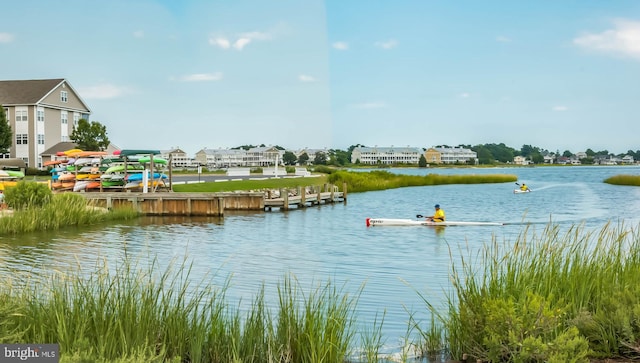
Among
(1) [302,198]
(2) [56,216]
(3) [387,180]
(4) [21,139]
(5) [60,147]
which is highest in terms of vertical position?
(4) [21,139]

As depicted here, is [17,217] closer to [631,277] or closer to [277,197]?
[277,197]

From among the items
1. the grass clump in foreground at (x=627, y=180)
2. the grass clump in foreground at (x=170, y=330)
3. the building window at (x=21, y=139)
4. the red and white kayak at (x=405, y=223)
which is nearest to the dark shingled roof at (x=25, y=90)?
the building window at (x=21, y=139)

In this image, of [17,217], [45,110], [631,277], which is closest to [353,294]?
[631,277]

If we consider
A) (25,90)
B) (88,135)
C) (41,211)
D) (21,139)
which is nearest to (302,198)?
(41,211)

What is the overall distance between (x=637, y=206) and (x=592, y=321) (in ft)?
139

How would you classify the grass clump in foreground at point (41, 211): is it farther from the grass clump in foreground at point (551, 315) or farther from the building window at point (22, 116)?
the building window at point (22, 116)

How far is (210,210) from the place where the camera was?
119 feet

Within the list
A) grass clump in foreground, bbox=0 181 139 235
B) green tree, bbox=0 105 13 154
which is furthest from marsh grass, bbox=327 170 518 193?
green tree, bbox=0 105 13 154

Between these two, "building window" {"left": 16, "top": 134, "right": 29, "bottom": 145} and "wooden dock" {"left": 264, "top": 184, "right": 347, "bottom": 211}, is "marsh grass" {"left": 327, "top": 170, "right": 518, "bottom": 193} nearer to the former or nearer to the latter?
"wooden dock" {"left": 264, "top": 184, "right": 347, "bottom": 211}

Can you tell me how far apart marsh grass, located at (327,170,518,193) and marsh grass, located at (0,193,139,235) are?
1213 inches

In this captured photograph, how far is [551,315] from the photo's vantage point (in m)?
6.88

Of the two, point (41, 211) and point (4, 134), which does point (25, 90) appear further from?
point (41, 211)

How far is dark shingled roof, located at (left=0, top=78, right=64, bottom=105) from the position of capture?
71.0 m

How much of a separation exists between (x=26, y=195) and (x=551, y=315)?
26.7 meters
